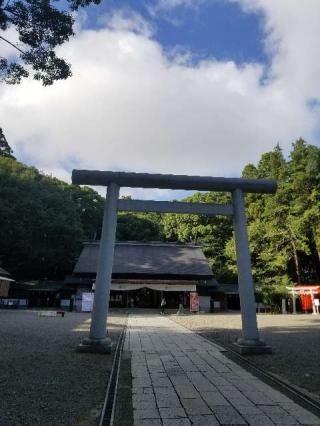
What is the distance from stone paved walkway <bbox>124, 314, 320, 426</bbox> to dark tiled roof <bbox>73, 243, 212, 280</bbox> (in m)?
20.7

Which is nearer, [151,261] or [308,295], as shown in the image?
[308,295]

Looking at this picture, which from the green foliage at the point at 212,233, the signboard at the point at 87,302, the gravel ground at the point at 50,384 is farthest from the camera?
the green foliage at the point at 212,233

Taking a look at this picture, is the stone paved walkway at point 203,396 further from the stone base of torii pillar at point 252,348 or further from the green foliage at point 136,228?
the green foliage at point 136,228

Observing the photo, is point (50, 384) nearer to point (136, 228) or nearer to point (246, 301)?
point (246, 301)

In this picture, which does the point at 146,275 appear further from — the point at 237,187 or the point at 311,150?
the point at 237,187

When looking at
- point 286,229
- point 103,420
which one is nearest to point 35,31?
point 103,420

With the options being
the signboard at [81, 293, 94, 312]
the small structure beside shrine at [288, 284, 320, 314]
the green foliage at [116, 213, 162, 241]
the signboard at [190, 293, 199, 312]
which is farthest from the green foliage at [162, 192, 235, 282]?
the signboard at [81, 293, 94, 312]

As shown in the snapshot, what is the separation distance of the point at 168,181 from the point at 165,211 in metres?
0.72

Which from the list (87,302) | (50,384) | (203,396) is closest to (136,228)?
(87,302)

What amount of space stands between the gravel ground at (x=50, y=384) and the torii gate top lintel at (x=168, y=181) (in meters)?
3.87

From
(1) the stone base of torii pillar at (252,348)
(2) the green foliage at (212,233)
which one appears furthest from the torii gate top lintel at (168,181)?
(2) the green foliage at (212,233)

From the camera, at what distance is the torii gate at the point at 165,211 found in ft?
25.9

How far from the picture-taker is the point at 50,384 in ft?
16.9

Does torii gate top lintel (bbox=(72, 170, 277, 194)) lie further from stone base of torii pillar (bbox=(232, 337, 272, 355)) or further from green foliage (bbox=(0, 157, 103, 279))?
green foliage (bbox=(0, 157, 103, 279))
